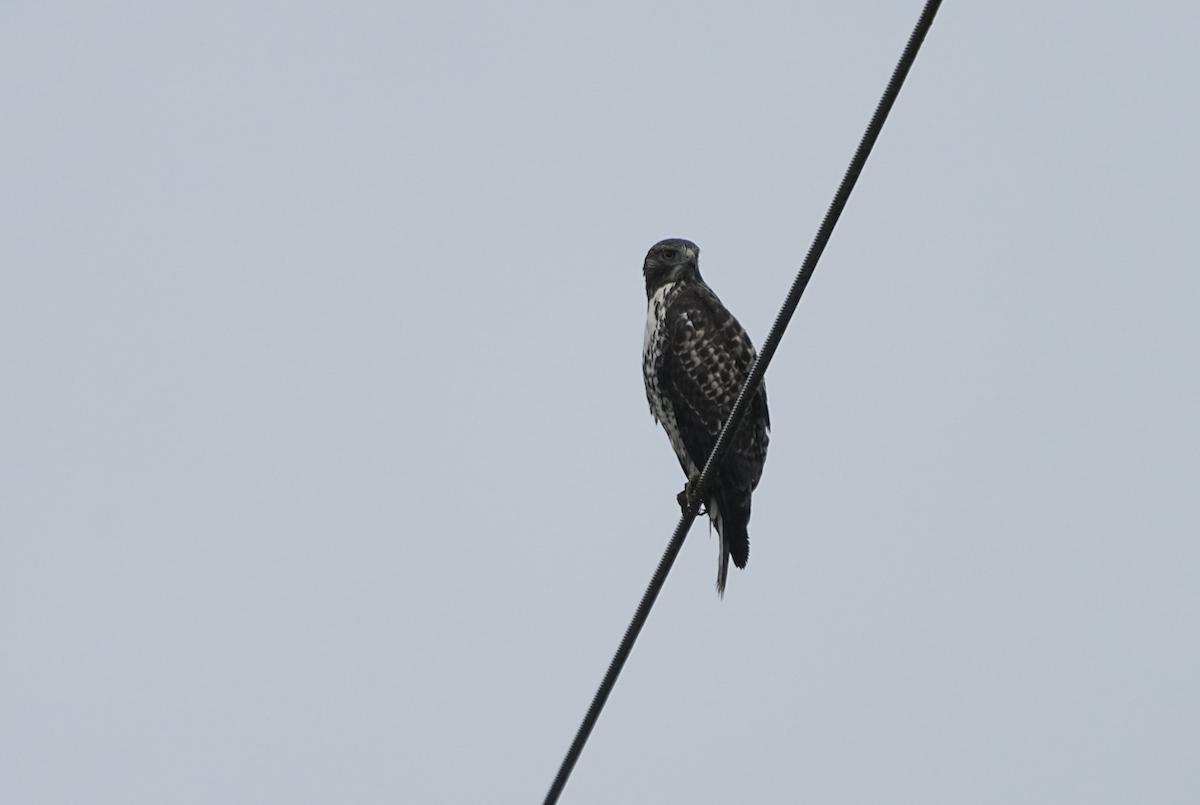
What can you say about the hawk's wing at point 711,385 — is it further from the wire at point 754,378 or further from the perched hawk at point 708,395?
the wire at point 754,378

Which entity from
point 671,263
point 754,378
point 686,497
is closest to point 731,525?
point 686,497

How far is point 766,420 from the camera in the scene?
25.7 ft

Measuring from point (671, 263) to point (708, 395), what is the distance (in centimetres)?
119

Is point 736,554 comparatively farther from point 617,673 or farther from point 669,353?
point 617,673

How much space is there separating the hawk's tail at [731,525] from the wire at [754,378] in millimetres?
2363

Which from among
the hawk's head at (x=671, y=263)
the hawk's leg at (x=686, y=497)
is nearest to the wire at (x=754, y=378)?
the hawk's leg at (x=686, y=497)

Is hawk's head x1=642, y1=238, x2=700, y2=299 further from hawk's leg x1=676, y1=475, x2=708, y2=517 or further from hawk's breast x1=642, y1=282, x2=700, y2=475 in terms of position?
hawk's leg x1=676, y1=475, x2=708, y2=517

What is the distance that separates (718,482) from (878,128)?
3.69 metres

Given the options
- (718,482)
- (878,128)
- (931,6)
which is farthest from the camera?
(718,482)

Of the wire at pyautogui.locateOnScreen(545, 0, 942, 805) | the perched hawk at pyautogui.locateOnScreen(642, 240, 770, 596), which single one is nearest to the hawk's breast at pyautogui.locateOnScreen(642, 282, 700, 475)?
the perched hawk at pyautogui.locateOnScreen(642, 240, 770, 596)

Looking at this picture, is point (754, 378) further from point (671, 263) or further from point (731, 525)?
point (671, 263)

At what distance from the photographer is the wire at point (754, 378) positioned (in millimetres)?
3895

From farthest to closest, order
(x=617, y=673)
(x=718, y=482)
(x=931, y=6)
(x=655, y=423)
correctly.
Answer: (x=655, y=423) < (x=718, y=482) < (x=617, y=673) < (x=931, y=6)

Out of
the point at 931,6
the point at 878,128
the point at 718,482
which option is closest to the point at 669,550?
the point at 878,128
